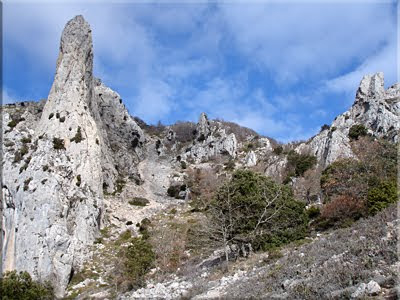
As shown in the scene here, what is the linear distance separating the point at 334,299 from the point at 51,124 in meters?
35.7

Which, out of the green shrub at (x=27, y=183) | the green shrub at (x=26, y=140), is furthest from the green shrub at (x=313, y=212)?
the green shrub at (x=26, y=140)

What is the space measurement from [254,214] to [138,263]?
26.1ft

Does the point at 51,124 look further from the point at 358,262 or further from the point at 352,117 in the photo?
the point at 352,117

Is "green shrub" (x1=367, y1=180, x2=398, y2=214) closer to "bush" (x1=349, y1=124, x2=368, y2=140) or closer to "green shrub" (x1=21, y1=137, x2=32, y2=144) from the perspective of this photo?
"bush" (x1=349, y1=124, x2=368, y2=140)

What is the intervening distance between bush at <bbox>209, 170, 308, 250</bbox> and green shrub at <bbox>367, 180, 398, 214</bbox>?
4.67 metres

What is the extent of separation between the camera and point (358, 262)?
35.2 feet

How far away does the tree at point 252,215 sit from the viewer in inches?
905

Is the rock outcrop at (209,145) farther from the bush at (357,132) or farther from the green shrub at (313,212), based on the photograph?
the green shrub at (313,212)

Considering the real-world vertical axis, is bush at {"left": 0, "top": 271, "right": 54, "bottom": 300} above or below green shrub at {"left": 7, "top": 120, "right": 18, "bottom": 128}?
below

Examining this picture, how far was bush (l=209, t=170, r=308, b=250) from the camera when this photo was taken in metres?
23.0

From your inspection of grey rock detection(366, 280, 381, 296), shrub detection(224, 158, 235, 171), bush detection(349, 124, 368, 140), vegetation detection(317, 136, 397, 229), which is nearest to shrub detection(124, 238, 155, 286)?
vegetation detection(317, 136, 397, 229)

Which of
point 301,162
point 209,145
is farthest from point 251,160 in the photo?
point 301,162

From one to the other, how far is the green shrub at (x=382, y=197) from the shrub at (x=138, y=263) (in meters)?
14.9

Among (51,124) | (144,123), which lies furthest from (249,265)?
(144,123)
